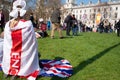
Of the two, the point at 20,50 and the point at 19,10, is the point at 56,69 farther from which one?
the point at 19,10

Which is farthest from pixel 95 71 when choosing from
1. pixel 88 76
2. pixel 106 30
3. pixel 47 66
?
pixel 106 30

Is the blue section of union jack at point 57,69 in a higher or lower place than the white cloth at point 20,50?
lower

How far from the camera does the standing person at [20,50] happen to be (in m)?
7.18

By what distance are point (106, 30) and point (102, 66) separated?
1500 inches

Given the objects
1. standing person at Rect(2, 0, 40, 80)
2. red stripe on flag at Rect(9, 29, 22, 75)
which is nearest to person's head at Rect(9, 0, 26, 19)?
standing person at Rect(2, 0, 40, 80)

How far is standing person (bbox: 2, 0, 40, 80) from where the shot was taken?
7184mm

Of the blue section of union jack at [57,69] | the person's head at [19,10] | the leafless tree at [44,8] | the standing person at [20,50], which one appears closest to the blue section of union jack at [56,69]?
the blue section of union jack at [57,69]

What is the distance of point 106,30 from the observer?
47438mm

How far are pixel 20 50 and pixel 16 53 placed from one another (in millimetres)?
120

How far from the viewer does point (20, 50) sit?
721 centimetres

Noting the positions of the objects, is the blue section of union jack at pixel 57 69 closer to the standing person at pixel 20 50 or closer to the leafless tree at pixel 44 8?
the standing person at pixel 20 50

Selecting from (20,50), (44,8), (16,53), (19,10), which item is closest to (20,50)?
(20,50)

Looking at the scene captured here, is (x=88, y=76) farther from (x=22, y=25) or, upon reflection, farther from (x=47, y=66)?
(x=22, y=25)

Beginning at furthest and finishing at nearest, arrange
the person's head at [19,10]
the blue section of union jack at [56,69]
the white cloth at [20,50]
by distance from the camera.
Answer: the blue section of union jack at [56,69] < the person's head at [19,10] < the white cloth at [20,50]
